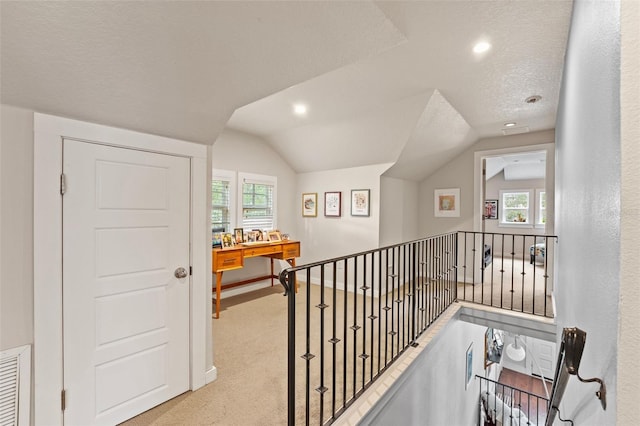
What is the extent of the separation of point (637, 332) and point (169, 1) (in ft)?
6.51

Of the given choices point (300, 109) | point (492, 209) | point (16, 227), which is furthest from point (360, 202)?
point (492, 209)

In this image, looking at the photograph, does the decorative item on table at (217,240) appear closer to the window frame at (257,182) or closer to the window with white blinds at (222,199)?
the window with white blinds at (222,199)

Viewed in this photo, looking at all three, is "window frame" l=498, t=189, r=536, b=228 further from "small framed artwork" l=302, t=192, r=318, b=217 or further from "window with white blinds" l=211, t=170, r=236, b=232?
"window with white blinds" l=211, t=170, r=236, b=232

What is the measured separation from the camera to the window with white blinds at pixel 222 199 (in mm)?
4281

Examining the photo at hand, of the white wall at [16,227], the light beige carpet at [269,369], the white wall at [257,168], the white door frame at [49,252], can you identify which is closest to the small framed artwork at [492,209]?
the white wall at [257,168]

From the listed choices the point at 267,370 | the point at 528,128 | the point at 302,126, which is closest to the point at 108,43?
the point at 267,370

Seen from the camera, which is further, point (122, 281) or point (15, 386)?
point (122, 281)

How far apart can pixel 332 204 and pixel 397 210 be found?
122 cm

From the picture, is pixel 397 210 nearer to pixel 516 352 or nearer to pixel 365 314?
pixel 365 314

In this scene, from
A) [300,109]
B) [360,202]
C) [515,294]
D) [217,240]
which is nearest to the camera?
[300,109]

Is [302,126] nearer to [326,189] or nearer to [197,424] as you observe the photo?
[326,189]

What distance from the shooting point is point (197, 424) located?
1.85 meters

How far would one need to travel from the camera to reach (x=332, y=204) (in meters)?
5.18

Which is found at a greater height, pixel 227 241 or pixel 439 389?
pixel 227 241
